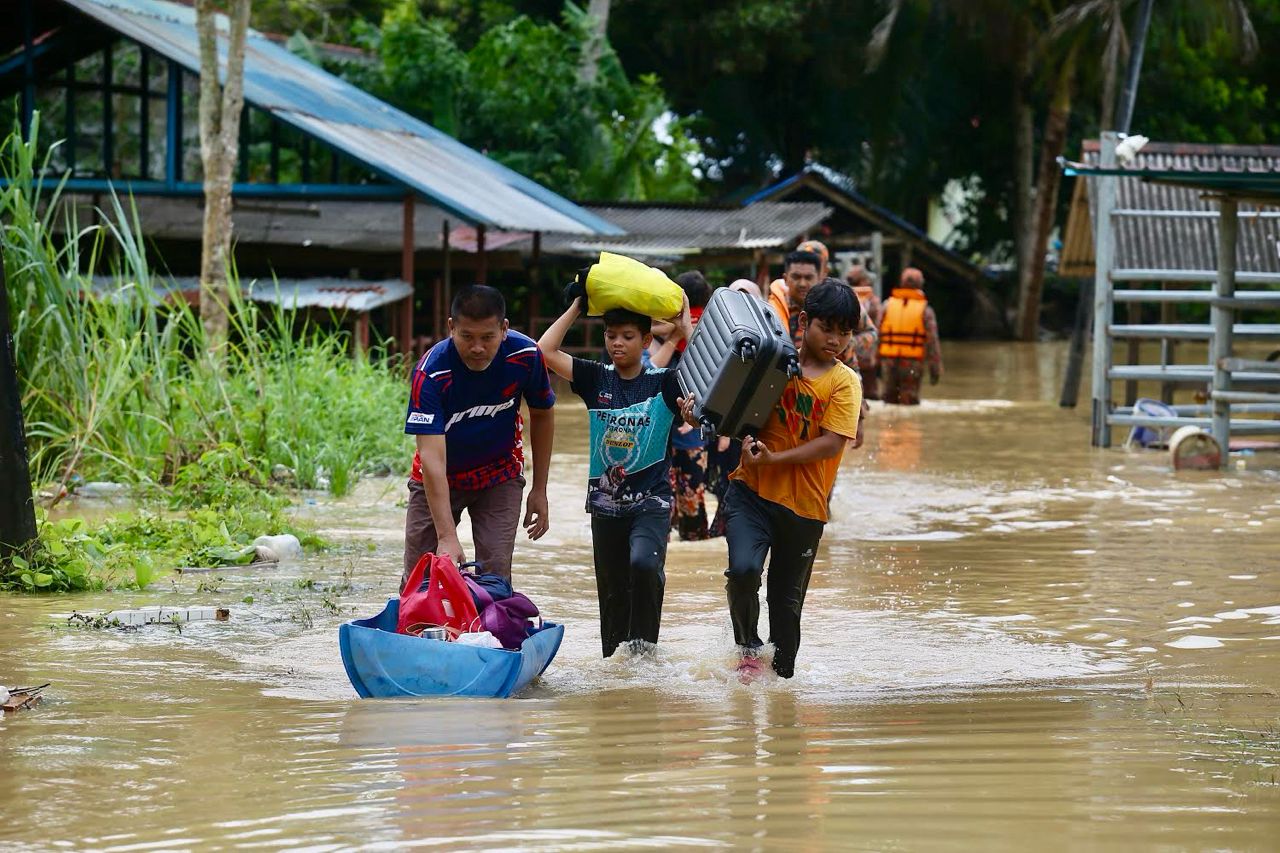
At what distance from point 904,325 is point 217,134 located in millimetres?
8448

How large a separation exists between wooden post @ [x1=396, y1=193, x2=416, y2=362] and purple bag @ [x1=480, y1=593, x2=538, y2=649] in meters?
11.0

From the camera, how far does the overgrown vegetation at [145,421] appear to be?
8.65 m

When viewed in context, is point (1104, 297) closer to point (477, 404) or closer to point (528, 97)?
point (477, 404)

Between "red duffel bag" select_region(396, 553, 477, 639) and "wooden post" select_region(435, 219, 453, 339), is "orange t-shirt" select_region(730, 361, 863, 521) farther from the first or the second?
"wooden post" select_region(435, 219, 453, 339)

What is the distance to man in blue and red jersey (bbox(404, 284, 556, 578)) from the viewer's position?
19.4 feet

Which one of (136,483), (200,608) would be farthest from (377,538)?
(200,608)

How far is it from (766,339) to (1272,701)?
201 cm

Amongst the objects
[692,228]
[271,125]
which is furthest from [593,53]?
[271,125]

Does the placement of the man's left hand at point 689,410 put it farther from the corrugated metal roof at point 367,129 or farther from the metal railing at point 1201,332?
the corrugated metal roof at point 367,129

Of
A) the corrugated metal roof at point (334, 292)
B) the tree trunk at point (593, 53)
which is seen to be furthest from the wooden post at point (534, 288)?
the tree trunk at point (593, 53)

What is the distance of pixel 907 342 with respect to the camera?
781 inches

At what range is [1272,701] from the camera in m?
5.57

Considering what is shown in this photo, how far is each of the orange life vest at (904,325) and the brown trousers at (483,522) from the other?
13.7 meters

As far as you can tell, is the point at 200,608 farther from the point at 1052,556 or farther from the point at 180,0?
the point at 180,0
